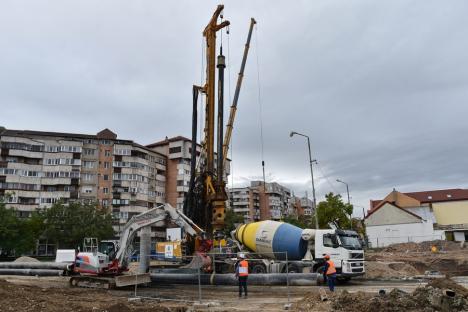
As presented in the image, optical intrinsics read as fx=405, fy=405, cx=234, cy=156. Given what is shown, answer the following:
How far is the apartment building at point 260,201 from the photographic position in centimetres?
13575

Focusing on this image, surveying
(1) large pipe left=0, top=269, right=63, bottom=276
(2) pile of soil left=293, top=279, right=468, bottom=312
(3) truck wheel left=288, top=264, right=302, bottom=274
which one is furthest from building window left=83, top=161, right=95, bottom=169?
(2) pile of soil left=293, top=279, right=468, bottom=312

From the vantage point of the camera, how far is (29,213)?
2798 inches

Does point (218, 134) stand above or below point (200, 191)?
above

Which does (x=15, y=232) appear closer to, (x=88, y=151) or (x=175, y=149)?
(x=88, y=151)

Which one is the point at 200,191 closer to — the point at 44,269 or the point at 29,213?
the point at 44,269

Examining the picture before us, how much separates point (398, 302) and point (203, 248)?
11.8 metres

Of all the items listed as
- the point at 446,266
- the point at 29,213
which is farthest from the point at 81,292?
the point at 29,213

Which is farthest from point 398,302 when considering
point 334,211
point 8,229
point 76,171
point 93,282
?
point 76,171

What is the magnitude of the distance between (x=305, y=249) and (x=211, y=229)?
5.56 meters

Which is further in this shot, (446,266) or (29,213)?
(29,213)

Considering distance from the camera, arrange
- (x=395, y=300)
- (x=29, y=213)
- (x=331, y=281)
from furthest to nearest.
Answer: (x=29, y=213) < (x=331, y=281) < (x=395, y=300)

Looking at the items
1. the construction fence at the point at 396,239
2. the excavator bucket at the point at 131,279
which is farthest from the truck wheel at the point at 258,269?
the construction fence at the point at 396,239

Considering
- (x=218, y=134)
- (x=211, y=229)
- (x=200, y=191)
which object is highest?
(x=218, y=134)

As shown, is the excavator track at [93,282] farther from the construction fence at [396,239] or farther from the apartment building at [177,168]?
the apartment building at [177,168]
